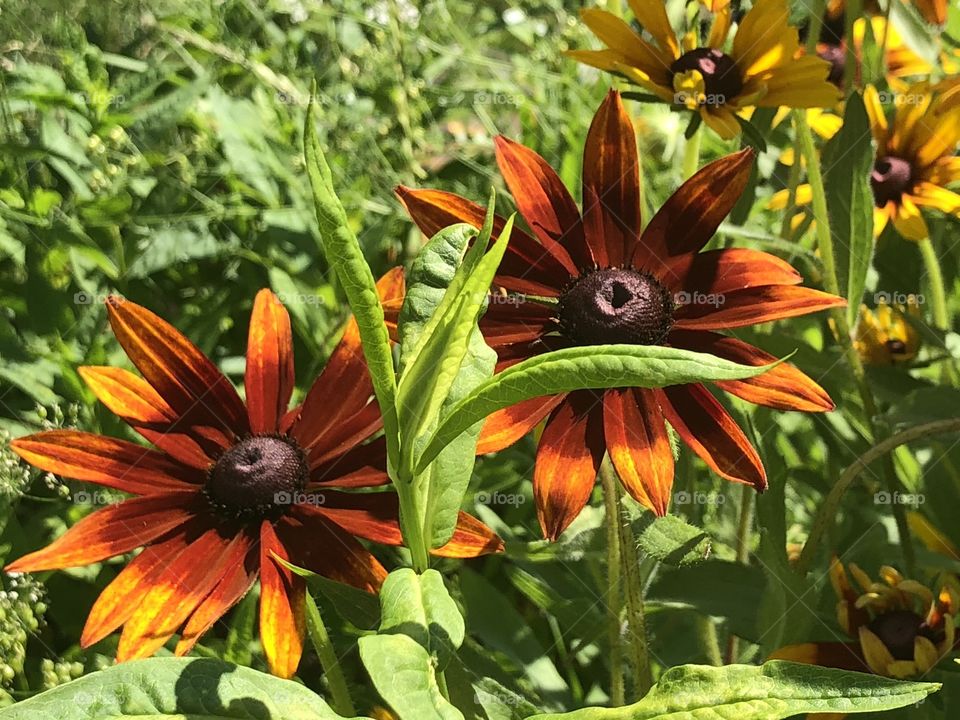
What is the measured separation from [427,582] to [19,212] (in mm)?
761

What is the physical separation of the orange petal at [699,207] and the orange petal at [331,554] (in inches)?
12.0

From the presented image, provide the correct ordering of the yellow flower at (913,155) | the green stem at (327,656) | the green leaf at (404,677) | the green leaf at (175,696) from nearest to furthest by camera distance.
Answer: the green leaf at (404,677) < the green leaf at (175,696) < the green stem at (327,656) < the yellow flower at (913,155)

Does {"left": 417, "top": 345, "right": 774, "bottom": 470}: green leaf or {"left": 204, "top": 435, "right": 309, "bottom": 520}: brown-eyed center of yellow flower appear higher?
{"left": 417, "top": 345, "right": 774, "bottom": 470}: green leaf

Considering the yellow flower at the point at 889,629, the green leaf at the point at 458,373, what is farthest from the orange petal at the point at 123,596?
the yellow flower at the point at 889,629

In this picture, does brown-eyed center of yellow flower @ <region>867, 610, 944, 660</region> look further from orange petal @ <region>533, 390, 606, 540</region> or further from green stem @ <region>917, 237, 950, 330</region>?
green stem @ <region>917, 237, 950, 330</region>

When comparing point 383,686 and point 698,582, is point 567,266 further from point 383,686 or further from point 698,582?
point 383,686

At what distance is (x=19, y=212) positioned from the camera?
3.65 ft

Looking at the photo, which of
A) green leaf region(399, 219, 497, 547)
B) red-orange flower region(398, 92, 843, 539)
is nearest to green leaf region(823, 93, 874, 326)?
red-orange flower region(398, 92, 843, 539)

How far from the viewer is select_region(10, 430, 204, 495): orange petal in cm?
71

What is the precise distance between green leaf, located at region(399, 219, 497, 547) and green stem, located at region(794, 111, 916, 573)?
0.42 meters

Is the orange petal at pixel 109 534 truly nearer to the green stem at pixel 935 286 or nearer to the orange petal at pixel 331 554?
the orange petal at pixel 331 554

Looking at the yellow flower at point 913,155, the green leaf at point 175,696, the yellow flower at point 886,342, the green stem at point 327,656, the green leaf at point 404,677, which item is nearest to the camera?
the green leaf at point 404,677

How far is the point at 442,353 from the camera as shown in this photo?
534 mm

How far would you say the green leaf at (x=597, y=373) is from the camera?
1.53 feet
